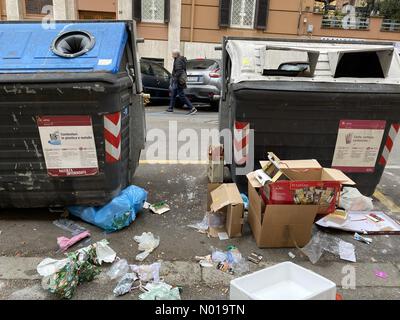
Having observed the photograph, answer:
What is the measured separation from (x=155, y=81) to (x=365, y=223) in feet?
Result: 26.1

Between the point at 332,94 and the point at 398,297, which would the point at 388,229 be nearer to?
the point at 398,297

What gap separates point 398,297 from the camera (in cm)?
250

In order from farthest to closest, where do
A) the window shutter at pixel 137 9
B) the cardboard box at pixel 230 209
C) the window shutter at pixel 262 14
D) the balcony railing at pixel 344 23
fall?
the balcony railing at pixel 344 23
the window shutter at pixel 262 14
the window shutter at pixel 137 9
the cardboard box at pixel 230 209

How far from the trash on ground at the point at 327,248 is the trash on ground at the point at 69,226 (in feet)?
6.25

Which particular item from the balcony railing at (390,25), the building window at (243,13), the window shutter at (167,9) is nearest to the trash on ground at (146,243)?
the window shutter at (167,9)

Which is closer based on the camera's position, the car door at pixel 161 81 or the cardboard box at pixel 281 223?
the cardboard box at pixel 281 223

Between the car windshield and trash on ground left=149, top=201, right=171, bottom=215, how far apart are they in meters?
6.86

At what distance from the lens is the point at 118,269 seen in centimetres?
269

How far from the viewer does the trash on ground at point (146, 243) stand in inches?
113

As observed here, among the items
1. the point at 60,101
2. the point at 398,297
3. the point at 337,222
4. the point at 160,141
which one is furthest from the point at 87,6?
the point at 398,297

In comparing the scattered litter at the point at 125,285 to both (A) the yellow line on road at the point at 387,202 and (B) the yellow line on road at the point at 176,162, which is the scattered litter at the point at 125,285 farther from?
(A) the yellow line on road at the point at 387,202

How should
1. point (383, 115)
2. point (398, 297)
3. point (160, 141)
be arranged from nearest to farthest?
point (398, 297) → point (383, 115) → point (160, 141)

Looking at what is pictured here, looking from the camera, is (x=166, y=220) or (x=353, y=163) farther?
(x=353, y=163)

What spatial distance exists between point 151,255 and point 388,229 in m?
2.17
